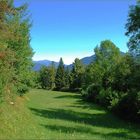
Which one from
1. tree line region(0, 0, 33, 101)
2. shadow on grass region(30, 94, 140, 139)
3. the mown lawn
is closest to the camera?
tree line region(0, 0, 33, 101)

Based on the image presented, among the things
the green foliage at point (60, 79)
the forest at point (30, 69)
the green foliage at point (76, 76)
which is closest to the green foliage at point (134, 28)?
the forest at point (30, 69)

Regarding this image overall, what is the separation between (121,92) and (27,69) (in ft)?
40.2

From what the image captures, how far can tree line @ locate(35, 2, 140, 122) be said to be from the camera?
112ft

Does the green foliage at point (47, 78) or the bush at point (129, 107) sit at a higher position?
the green foliage at point (47, 78)

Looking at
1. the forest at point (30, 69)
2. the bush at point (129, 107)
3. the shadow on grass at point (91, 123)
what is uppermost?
the forest at point (30, 69)

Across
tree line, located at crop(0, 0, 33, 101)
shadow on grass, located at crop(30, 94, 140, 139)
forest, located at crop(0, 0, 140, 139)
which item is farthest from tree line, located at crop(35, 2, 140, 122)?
tree line, located at crop(0, 0, 33, 101)

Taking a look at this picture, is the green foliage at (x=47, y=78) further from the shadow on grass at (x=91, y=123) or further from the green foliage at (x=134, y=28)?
the green foliage at (x=134, y=28)

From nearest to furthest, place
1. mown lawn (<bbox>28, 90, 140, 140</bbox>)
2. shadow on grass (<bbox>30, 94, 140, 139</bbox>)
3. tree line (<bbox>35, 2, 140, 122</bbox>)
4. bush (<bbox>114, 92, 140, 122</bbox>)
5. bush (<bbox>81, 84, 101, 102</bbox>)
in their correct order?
mown lawn (<bbox>28, 90, 140, 140</bbox>)
shadow on grass (<bbox>30, 94, 140, 139</bbox>)
tree line (<bbox>35, 2, 140, 122</bbox>)
bush (<bbox>114, 92, 140, 122</bbox>)
bush (<bbox>81, 84, 101, 102</bbox>)

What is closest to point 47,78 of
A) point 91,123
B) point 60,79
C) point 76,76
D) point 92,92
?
point 60,79

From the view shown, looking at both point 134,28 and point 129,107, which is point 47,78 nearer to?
point 129,107

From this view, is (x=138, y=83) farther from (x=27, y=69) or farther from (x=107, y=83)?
(x=107, y=83)

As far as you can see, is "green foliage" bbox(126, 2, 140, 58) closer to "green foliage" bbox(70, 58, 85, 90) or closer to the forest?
the forest

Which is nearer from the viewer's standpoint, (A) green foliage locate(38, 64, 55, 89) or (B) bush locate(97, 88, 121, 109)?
(B) bush locate(97, 88, 121, 109)

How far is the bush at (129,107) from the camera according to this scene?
3997cm
